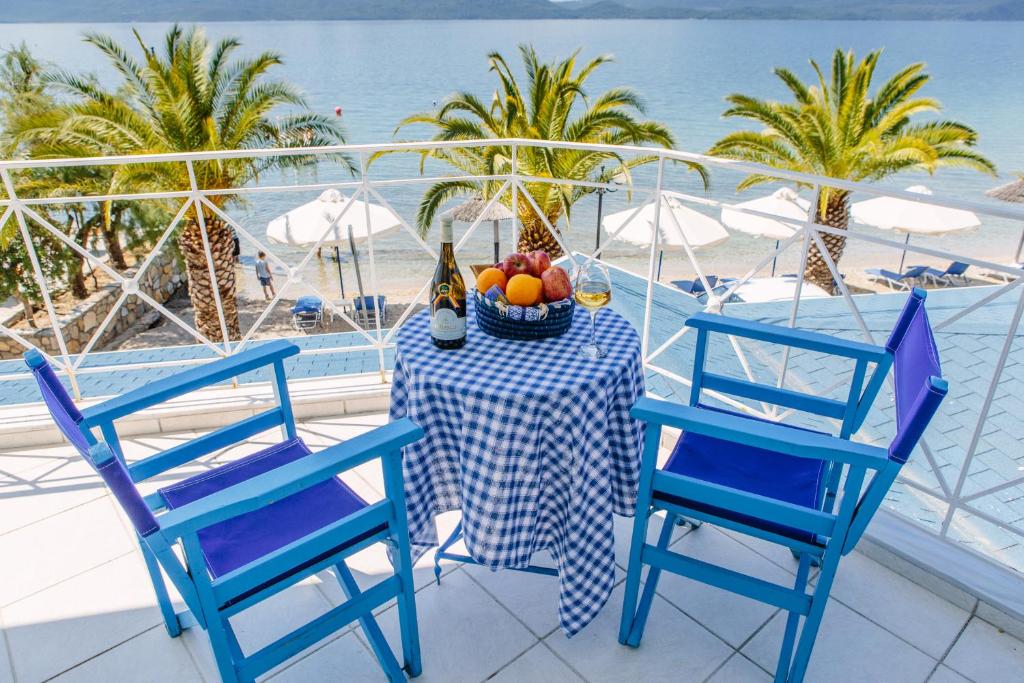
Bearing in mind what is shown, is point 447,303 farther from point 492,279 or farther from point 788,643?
point 788,643

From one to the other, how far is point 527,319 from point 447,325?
24 centimetres

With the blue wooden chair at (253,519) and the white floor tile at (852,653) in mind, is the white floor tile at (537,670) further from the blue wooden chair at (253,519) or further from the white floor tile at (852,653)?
the white floor tile at (852,653)

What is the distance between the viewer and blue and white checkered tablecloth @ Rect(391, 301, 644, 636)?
1.61 meters

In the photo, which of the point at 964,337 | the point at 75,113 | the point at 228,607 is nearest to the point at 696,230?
the point at 964,337

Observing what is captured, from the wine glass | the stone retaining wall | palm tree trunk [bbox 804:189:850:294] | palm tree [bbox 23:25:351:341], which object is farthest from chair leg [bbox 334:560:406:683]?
the stone retaining wall

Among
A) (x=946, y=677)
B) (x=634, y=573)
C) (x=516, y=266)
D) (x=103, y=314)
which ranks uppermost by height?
(x=516, y=266)

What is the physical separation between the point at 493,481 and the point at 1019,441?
535 cm

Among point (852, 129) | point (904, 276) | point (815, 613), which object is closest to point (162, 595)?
point (815, 613)

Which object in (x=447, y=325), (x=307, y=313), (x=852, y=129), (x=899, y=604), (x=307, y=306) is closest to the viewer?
(x=447, y=325)

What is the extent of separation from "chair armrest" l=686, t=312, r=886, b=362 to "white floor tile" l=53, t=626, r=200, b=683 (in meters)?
1.83

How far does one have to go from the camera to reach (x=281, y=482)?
134cm

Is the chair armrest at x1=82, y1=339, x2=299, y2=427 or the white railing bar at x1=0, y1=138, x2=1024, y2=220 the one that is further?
the white railing bar at x1=0, y1=138, x2=1024, y2=220

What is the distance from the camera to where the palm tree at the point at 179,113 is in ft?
25.6

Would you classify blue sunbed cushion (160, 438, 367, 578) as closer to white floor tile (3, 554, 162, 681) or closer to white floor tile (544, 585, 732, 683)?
white floor tile (3, 554, 162, 681)
